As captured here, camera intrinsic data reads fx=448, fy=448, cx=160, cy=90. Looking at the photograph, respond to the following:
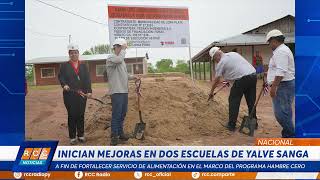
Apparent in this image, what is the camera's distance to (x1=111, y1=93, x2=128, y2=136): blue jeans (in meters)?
4.24

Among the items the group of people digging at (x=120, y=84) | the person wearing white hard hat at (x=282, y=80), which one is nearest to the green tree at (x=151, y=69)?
the group of people digging at (x=120, y=84)

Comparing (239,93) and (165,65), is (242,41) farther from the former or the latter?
(165,65)

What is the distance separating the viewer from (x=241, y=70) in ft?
13.9

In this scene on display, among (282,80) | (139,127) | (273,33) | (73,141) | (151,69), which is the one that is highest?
(273,33)

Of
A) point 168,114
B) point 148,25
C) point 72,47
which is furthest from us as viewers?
point 168,114

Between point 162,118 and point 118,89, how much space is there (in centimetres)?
50

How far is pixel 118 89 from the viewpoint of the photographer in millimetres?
4246

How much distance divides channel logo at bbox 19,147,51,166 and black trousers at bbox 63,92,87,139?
11.4 inches

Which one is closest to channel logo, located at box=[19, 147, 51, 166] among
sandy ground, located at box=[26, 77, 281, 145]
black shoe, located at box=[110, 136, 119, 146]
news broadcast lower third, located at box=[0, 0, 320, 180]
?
news broadcast lower third, located at box=[0, 0, 320, 180]

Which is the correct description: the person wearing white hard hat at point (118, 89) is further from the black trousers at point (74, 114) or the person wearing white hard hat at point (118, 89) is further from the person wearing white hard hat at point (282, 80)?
the person wearing white hard hat at point (282, 80)

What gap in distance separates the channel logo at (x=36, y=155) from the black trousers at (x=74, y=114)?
0.29 meters

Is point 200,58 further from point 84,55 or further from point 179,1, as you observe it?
point 84,55

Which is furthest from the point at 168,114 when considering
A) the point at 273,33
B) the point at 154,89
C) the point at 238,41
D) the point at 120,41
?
the point at 273,33

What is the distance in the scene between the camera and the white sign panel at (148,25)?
403 centimetres
